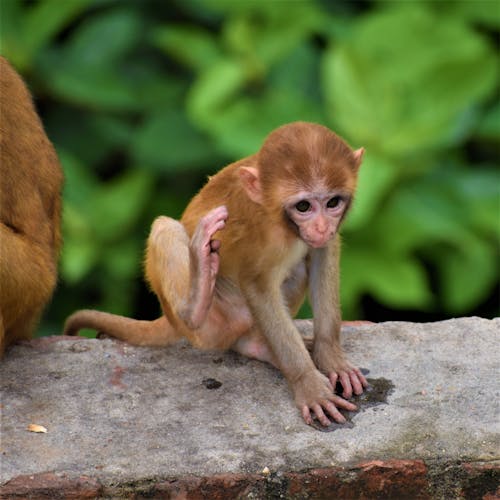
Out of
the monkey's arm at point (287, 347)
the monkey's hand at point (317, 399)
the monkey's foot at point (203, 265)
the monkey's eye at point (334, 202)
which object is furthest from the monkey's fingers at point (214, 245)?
the monkey's hand at point (317, 399)

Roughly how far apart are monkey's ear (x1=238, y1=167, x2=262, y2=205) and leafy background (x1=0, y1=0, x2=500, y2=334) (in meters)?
3.05

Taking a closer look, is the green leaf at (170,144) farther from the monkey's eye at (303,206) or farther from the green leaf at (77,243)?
the monkey's eye at (303,206)

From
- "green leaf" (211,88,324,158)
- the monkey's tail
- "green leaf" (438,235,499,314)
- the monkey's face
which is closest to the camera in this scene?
the monkey's face

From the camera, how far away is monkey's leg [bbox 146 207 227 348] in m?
5.09

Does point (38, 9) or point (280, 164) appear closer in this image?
point (280, 164)

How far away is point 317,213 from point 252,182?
30 centimetres

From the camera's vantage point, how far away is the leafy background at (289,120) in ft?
→ 27.9

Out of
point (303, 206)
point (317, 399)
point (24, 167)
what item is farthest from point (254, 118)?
point (317, 399)

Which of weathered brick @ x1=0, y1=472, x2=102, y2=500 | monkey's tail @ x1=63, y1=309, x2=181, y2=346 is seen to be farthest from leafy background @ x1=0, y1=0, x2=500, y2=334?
weathered brick @ x1=0, y1=472, x2=102, y2=500

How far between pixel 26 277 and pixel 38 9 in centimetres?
423

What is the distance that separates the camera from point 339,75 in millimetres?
8367

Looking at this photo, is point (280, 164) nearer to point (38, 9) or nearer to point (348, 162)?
point (348, 162)

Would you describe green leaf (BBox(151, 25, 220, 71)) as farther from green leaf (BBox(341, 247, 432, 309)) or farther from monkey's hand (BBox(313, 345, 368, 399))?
monkey's hand (BBox(313, 345, 368, 399))

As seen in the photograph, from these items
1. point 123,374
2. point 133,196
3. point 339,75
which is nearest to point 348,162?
point 123,374
